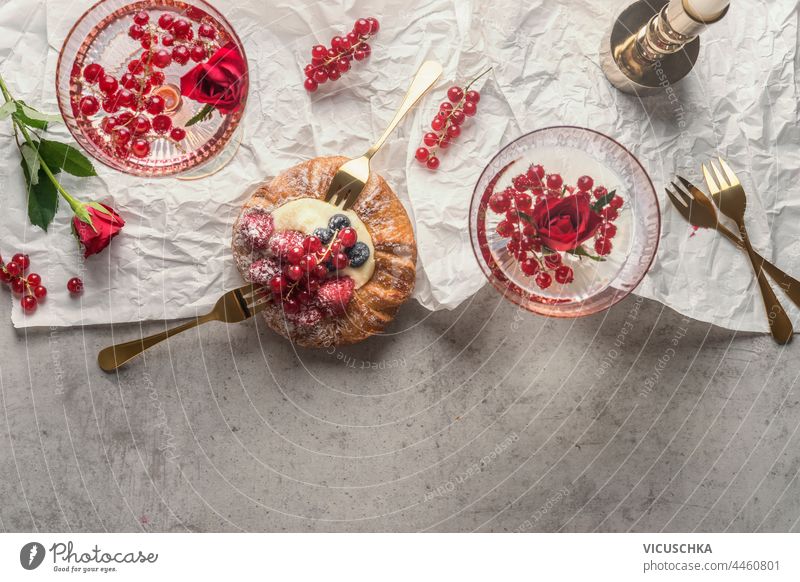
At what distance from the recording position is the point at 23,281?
1.39 meters

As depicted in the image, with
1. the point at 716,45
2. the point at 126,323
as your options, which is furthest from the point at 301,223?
the point at 716,45

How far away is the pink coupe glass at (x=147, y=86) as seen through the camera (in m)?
1.37

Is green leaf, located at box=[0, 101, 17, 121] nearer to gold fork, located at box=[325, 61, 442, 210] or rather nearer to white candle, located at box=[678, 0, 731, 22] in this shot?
gold fork, located at box=[325, 61, 442, 210]

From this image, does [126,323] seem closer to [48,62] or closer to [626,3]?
[48,62]

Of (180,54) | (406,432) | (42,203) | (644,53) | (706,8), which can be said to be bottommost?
(406,432)

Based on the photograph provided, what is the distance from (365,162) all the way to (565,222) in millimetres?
427

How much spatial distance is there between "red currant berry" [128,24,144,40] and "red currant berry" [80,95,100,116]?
0.16 metres

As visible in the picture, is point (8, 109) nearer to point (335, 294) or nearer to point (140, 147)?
point (140, 147)

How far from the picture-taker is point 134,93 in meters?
1.39

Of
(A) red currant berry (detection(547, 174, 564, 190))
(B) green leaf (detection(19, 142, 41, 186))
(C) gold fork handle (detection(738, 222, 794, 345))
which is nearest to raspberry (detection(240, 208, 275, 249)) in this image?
(B) green leaf (detection(19, 142, 41, 186))

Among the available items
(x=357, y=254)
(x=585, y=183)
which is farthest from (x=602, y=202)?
(x=357, y=254)

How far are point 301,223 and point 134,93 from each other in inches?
18.4

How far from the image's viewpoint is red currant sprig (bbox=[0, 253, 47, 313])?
4.54ft

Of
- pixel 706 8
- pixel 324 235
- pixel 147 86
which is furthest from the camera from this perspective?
pixel 147 86
